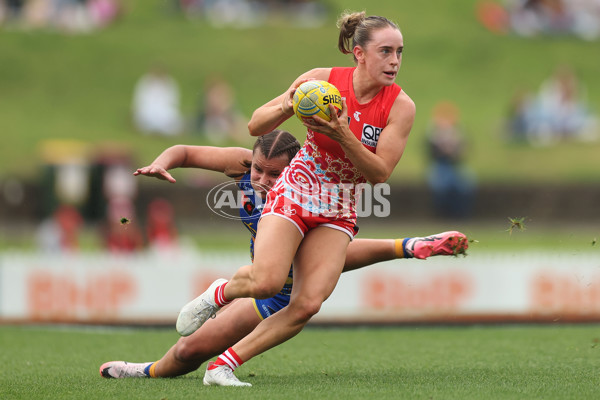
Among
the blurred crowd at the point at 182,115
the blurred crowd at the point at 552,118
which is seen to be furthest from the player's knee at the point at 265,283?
the blurred crowd at the point at 552,118

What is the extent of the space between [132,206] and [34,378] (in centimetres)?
1030

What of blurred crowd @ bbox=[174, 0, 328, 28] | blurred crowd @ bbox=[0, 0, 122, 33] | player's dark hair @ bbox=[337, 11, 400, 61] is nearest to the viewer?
player's dark hair @ bbox=[337, 11, 400, 61]

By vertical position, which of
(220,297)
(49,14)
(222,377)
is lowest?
(222,377)

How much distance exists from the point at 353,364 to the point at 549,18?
21093mm

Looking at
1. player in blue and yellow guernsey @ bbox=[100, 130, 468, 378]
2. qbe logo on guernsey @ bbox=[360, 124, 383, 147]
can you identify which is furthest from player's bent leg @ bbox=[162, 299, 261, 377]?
qbe logo on guernsey @ bbox=[360, 124, 383, 147]

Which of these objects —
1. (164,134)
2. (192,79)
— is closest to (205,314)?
(164,134)

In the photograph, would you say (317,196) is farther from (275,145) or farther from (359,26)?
(359,26)

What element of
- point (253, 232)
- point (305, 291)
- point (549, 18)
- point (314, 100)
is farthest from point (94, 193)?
point (549, 18)

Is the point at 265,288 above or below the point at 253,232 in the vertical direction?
below

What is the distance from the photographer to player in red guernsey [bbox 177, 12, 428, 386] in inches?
226

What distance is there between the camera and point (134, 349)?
845cm

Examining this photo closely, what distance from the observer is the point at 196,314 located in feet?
19.3

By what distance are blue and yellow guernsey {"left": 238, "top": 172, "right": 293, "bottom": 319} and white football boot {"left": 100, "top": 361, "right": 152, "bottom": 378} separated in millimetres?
911

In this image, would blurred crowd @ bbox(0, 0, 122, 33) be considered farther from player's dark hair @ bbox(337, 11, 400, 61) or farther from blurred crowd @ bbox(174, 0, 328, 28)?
player's dark hair @ bbox(337, 11, 400, 61)
